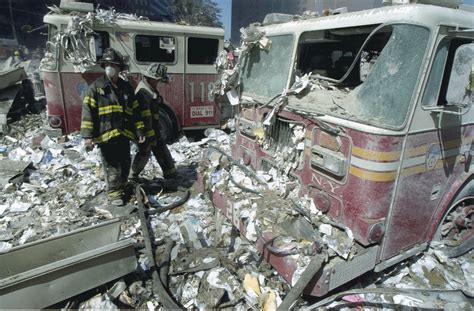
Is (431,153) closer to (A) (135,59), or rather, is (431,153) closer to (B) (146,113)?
(B) (146,113)

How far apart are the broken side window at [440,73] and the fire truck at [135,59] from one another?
5519 millimetres

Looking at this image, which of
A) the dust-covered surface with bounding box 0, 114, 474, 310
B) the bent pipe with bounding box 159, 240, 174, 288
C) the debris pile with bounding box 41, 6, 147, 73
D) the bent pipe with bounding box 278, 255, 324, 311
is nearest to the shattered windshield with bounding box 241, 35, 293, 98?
the dust-covered surface with bounding box 0, 114, 474, 310

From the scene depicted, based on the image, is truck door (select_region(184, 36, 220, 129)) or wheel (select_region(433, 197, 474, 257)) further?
truck door (select_region(184, 36, 220, 129))

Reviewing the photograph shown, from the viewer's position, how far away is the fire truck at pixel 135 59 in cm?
607

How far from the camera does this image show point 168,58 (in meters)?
6.93

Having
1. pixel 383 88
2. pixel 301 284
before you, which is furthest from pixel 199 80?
pixel 301 284

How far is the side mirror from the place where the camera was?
2.23 metres

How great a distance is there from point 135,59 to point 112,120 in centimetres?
304

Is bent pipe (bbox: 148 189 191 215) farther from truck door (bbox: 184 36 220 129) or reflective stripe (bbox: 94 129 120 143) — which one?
truck door (bbox: 184 36 220 129)

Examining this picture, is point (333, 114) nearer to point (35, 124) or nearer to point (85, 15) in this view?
point (85, 15)

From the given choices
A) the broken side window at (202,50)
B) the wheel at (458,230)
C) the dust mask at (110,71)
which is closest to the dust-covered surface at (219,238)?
the wheel at (458,230)

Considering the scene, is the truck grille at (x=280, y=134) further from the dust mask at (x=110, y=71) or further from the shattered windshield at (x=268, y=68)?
the dust mask at (x=110, y=71)

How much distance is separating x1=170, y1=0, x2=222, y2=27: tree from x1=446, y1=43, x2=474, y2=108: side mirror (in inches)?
1225

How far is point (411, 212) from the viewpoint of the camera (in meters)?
2.73
